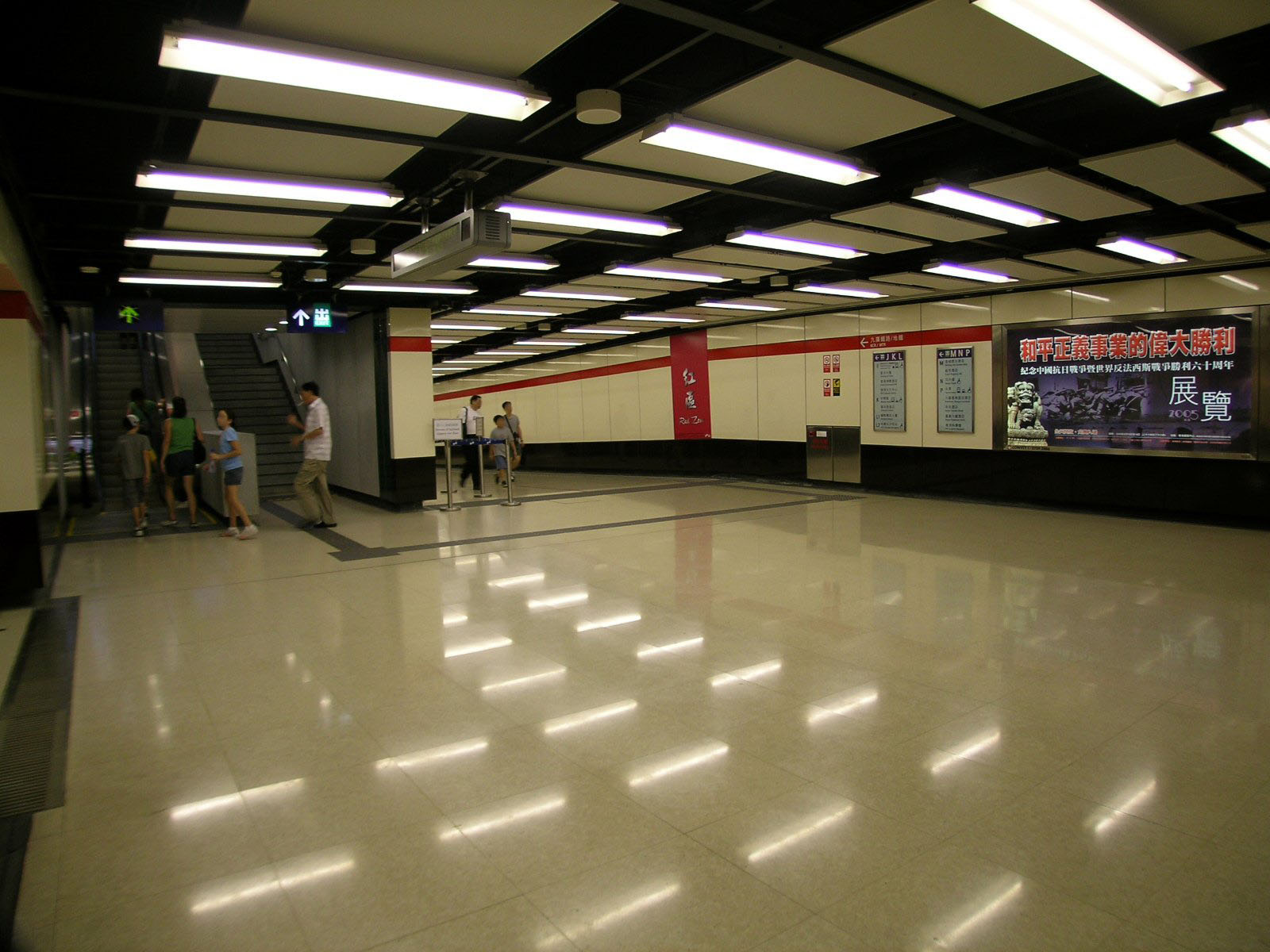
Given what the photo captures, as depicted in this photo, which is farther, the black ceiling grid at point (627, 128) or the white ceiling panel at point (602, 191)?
the white ceiling panel at point (602, 191)

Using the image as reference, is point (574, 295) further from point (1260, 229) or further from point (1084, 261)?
point (1260, 229)

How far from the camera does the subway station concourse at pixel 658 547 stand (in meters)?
2.23

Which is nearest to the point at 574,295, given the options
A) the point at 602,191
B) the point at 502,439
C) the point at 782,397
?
the point at 502,439

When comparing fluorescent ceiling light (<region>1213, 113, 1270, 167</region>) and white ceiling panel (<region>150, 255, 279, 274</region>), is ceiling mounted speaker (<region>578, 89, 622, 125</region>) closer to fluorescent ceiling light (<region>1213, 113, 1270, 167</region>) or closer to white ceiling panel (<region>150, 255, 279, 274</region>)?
fluorescent ceiling light (<region>1213, 113, 1270, 167</region>)

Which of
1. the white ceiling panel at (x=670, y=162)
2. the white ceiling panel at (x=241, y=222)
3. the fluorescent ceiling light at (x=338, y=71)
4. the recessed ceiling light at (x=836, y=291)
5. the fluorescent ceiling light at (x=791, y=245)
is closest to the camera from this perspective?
the fluorescent ceiling light at (x=338, y=71)

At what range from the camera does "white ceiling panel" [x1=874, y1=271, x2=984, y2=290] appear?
353 inches

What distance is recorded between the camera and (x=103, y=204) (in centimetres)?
552

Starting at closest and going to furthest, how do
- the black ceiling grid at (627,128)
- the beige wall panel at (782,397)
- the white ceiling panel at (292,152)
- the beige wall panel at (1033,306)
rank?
the black ceiling grid at (627,128)
the white ceiling panel at (292,152)
the beige wall panel at (1033,306)
the beige wall panel at (782,397)

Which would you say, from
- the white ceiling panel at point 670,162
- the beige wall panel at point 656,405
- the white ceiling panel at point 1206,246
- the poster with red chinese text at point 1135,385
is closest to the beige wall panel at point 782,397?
the beige wall panel at point 656,405

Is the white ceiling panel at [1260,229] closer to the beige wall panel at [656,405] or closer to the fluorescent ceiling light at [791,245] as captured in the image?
the fluorescent ceiling light at [791,245]

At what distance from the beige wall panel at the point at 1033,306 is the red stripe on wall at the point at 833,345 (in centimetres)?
29

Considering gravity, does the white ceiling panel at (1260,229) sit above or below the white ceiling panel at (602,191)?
below

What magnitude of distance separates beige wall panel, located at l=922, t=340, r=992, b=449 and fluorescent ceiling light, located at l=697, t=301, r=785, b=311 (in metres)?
2.52

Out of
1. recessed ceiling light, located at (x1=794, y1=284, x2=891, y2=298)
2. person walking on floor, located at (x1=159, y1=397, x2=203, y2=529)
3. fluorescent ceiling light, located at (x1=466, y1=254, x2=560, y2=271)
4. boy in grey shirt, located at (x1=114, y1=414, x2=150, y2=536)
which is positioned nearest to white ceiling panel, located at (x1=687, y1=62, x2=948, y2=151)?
fluorescent ceiling light, located at (x1=466, y1=254, x2=560, y2=271)
